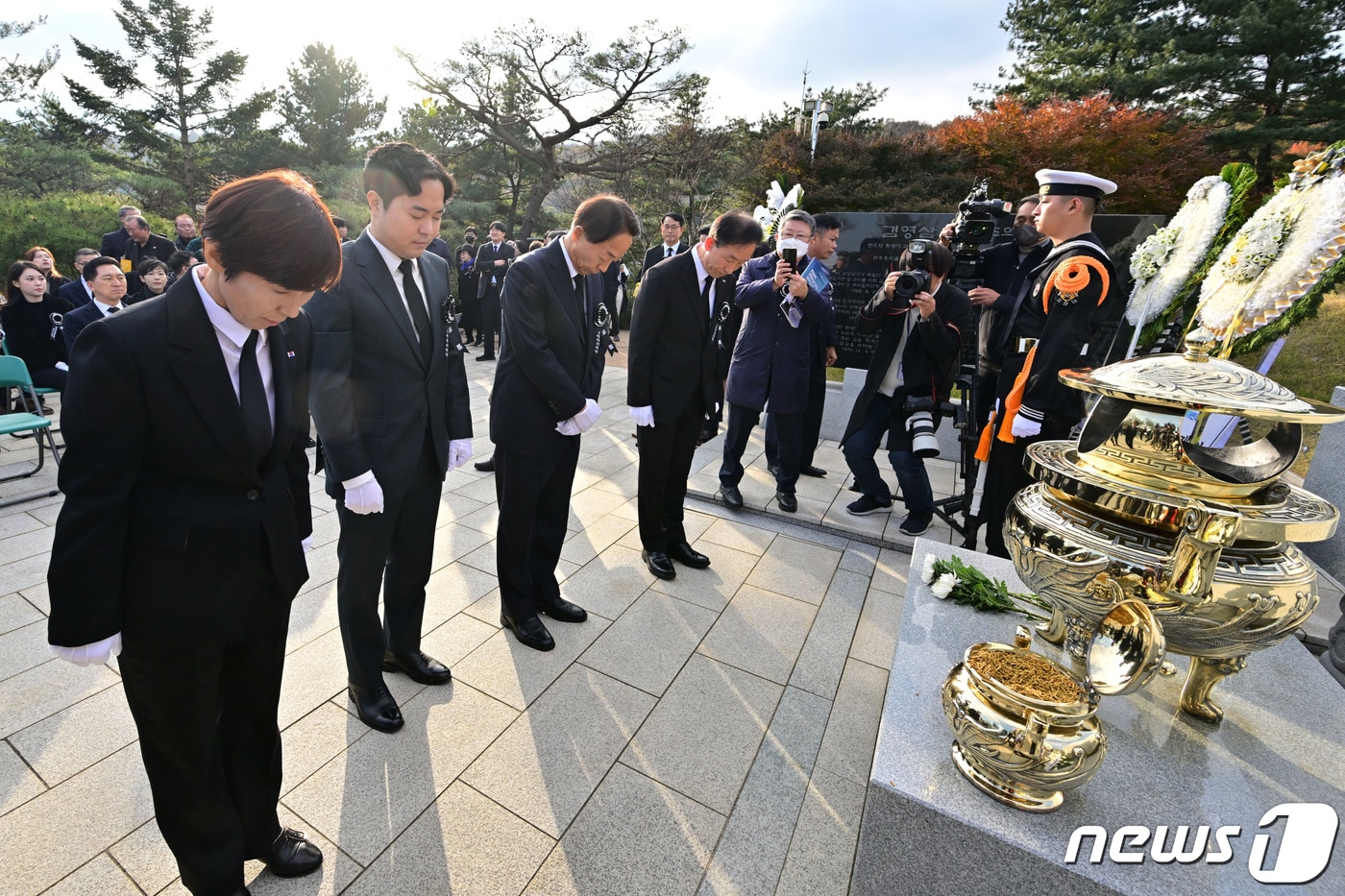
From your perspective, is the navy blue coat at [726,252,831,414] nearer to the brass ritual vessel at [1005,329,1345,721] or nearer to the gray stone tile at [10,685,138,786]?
A: the brass ritual vessel at [1005,329,1345,721]

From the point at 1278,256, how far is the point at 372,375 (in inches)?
117

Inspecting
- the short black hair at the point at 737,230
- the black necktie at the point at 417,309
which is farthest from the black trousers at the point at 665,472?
the black necktie at the point at 417,309

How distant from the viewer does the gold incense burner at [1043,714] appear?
53.5 inches

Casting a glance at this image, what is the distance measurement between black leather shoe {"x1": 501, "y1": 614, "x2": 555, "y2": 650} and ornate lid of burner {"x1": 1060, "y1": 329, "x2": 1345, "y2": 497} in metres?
2.23

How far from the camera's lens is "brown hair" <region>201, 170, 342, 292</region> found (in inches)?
45.2

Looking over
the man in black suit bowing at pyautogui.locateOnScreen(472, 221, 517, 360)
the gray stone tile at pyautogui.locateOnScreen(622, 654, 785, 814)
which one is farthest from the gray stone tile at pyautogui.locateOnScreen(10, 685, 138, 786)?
the man in black suit bowing at pyautogui.locateOnScreen(472, 221, 517, 360)

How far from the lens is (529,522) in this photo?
105 inches

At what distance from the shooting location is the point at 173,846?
4.73 ft

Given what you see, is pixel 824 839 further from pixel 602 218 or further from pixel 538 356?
pixel 602 218

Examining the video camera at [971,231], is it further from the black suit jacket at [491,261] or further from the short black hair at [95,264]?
the black suit jacket at [491,261]

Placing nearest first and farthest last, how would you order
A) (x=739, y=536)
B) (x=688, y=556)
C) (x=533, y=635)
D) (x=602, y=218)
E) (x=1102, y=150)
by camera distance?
(x=602, y=218) < (x=533, y=635) < (x=688, y=556) < (x=739, y=536) < (x=1102, y=150)

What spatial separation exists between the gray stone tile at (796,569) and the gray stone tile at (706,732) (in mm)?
836

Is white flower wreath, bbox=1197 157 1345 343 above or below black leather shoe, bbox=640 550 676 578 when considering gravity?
above

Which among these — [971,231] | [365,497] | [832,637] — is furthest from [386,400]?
[971,231]
